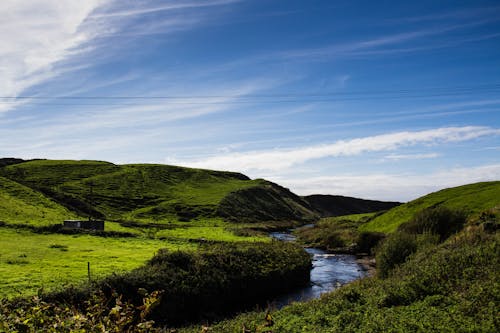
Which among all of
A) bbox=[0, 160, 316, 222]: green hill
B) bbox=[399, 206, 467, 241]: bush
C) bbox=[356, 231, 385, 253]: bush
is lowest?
bbox=[356, 231, 385, 253]: bush

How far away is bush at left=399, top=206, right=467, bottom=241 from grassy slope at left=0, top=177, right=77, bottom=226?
62.6 meters

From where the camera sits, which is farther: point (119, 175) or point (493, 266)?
point (119, 175)

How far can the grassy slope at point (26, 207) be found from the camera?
244ft

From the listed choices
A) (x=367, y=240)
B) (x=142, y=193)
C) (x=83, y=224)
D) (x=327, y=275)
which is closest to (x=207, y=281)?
(x=327, y=275)

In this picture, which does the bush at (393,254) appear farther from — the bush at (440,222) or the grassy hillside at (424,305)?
the bush at (440,222)

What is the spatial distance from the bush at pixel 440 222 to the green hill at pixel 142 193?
3204 inches

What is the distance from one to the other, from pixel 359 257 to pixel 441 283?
43.0 meters

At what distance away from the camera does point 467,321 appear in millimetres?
17406

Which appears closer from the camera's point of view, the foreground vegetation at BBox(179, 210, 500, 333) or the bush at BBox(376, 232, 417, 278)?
the foreground vegetation at BBox(179, 210, 500, 333)

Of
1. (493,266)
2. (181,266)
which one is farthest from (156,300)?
(181,266)

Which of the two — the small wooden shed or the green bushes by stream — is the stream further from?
the small wooden shed

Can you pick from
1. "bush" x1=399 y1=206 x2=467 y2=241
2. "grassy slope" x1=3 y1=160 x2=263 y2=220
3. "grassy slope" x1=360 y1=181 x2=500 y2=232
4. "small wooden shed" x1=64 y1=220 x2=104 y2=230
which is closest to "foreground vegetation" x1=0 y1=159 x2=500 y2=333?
"bush" x1=399 y1=206 x2=467 y2=241

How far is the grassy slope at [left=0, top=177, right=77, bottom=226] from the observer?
244ft

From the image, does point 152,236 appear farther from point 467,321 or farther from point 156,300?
point 156,300
